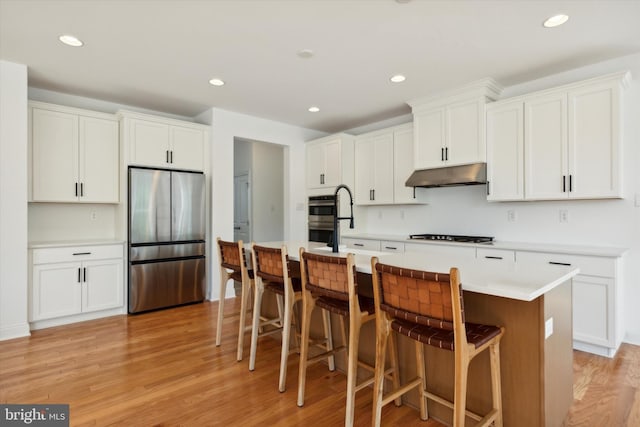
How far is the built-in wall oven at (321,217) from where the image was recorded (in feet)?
16.9

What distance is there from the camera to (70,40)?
2.79m

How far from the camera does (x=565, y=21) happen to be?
8.20 feet

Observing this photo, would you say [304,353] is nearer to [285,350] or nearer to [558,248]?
[285,350]

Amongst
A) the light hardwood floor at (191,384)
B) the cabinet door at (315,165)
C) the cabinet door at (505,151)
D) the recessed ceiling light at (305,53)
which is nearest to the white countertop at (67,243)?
the light hardwood floor at (191,384)

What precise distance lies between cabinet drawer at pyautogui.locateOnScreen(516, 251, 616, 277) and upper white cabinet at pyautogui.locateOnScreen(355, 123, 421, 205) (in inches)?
66.4

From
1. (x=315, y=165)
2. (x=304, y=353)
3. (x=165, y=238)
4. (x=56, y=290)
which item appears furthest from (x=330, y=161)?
(x=56, y=290)

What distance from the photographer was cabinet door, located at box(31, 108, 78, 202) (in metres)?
3.63

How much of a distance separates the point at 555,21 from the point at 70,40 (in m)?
3.77

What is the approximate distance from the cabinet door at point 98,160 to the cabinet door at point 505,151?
170 inches

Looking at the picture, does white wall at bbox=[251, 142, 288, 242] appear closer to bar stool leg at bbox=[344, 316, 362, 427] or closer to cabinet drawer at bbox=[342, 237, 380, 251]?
cabinet drawer at bbox=[342, 237, 380, 251]

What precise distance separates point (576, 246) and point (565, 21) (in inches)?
77.9

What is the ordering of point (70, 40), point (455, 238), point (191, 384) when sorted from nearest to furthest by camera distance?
point (191, 384) < point (70, 40) < point (455, 238)

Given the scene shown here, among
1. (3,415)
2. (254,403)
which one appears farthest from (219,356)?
(3,415)

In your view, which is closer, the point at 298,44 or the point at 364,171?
the point at 298,44
